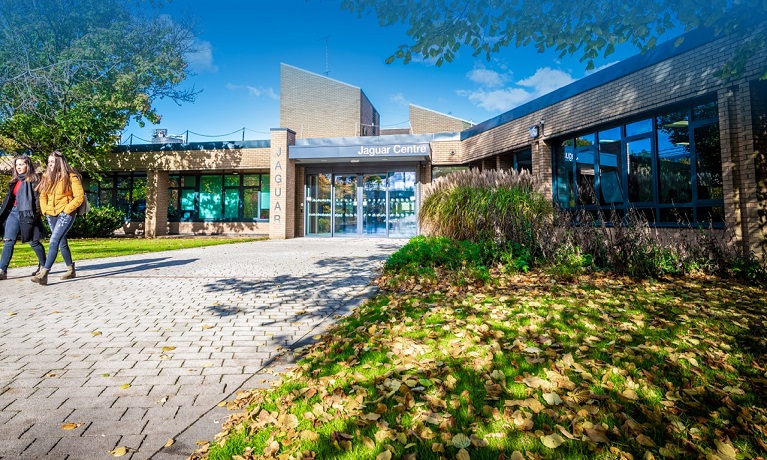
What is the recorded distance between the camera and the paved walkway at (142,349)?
2.14 metres

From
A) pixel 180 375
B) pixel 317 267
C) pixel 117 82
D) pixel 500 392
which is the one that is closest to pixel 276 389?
pixel 180 375

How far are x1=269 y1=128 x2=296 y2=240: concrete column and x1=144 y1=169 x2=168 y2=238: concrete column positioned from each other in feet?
22.8

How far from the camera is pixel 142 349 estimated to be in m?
3.42

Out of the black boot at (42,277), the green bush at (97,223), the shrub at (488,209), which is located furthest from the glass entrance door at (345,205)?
the black boot at (42,277)

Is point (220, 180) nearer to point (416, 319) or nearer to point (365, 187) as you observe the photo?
point (365, 187)

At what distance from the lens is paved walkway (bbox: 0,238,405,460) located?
214 cm

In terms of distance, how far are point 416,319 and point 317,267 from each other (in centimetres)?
454

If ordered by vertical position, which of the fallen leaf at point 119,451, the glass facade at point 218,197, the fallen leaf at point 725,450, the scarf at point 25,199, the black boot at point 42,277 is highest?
the glass facade at point 218,197

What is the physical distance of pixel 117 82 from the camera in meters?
16.9

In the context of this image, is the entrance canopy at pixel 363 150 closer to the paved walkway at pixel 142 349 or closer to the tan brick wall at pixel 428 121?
the tan brick wall at pixel 428 121

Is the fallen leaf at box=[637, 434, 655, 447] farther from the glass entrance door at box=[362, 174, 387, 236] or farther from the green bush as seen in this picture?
the green bush

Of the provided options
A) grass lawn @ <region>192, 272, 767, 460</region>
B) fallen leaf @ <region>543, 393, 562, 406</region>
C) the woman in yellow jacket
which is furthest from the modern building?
the woman in yellow jacket

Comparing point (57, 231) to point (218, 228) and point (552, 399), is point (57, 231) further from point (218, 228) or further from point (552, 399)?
point (218, 228)

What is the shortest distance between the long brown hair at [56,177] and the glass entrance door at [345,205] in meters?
13.0
